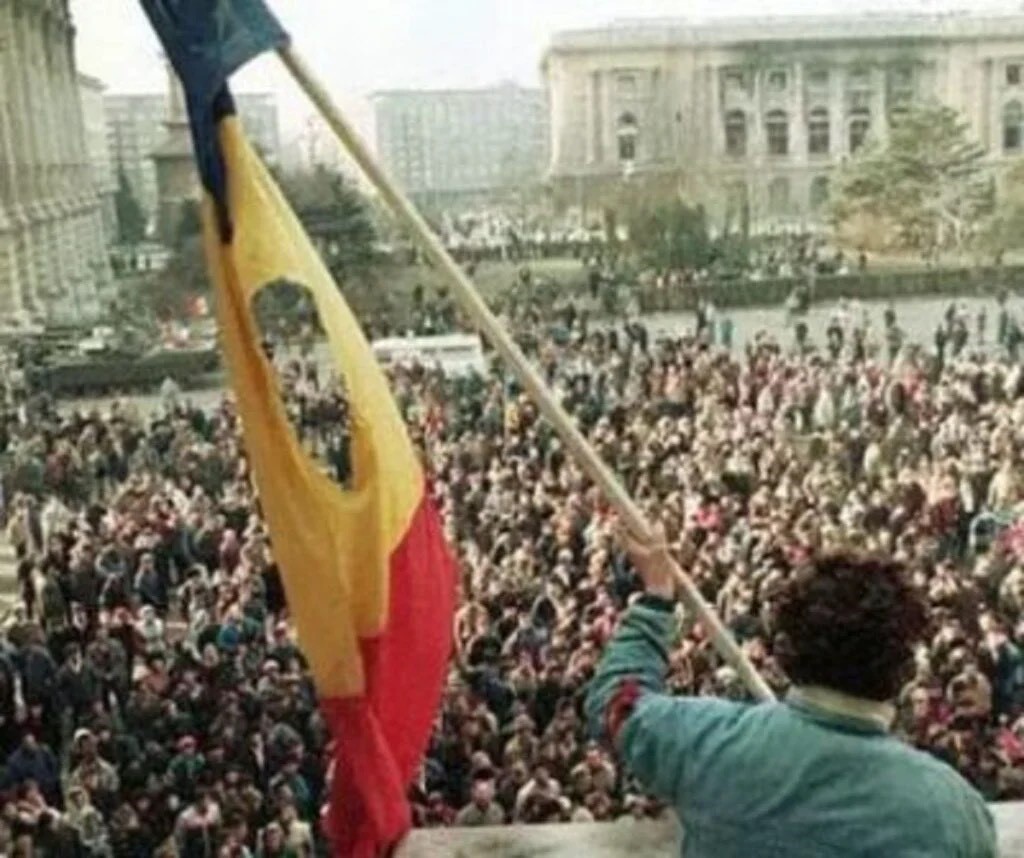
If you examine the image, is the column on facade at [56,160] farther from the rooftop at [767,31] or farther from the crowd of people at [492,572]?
the rooftop at [767,31]

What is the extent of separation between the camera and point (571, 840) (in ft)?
5.58

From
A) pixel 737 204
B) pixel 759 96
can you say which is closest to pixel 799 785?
pixel 737 204

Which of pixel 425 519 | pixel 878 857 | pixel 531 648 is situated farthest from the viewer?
pixel 531 648

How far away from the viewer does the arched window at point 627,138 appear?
29.0 meters

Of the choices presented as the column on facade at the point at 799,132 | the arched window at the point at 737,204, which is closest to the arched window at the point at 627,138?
the arched window at the point at 737,204

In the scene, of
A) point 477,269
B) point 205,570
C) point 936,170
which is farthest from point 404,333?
point 936,170

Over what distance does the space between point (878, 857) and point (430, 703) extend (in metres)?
1.21

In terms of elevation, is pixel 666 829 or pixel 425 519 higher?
pixel 425 519

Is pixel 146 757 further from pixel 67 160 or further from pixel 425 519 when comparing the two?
pixel 67 160

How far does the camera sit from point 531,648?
23.5 feet

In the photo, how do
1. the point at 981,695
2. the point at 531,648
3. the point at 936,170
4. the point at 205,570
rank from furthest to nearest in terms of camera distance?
the point at 936,170, the point at 205,570, the point at 531,648, the point at 981,695

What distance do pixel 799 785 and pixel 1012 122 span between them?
95.5 feet

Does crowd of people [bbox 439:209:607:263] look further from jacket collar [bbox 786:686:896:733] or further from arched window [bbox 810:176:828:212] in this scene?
jacket collar [bbox 786:686:896:733]

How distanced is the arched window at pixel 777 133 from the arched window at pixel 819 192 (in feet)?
3.10
